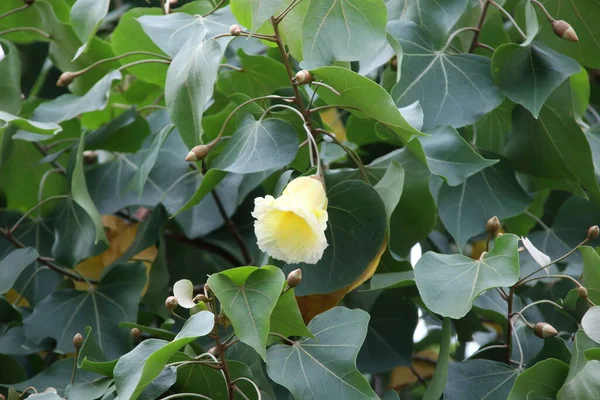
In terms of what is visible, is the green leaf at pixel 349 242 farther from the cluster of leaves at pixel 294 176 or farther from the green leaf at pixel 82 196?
the green leaf at pixel 82 196

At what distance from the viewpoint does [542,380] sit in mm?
948

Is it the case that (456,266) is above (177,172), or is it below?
above

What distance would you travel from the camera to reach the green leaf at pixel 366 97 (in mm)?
A: 968

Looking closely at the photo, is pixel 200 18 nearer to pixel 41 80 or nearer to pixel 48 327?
pixel 48 327

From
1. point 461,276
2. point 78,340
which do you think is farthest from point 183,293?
point 461,276

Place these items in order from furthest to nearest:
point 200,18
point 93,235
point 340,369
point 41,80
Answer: point 41,80 → point 93,235 → point 200,18 → point 340,369

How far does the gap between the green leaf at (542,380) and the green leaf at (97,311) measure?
1.94 ft

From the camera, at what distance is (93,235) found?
1.33 m

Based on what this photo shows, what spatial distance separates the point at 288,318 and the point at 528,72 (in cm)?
49

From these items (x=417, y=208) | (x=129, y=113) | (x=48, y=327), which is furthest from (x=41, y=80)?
(x=417, y=208)

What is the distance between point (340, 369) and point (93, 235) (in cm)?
54

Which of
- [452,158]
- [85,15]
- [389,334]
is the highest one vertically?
[85,15]

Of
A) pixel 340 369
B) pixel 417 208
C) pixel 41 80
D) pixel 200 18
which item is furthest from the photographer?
pixel 41 80

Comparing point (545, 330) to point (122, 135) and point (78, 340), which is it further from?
point (122, 135)
